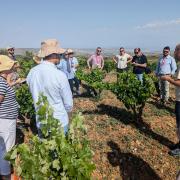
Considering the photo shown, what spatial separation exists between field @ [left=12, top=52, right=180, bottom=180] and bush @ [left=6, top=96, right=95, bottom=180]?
2.88 m

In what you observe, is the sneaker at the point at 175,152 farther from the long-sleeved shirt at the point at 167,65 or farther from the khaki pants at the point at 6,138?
the long-sleeved shirt at the point at 167,65

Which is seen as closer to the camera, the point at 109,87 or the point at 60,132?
the point at 60,132

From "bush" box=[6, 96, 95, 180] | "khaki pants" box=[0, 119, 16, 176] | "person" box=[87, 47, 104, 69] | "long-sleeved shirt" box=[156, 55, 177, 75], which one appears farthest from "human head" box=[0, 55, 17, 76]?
"person" box=[87, 47, 104, 69]

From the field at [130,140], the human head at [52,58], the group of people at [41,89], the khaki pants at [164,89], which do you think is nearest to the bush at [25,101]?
the field at [130,140]

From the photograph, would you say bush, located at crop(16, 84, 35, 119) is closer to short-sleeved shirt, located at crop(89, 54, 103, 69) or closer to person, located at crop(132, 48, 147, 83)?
person, located at crop(132, 48, 147, 83)

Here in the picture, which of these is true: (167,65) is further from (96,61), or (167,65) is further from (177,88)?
(177,88)

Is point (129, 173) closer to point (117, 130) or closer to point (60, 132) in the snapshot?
point (117, 130)

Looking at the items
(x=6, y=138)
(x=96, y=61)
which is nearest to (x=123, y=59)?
(x=96, y=61)

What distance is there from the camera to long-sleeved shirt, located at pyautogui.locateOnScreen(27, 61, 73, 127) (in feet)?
13.6

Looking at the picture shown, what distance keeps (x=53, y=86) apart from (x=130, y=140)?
3545 millimetres

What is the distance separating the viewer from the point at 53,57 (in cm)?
425

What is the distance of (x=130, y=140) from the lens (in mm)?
7219

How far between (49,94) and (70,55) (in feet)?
21.6

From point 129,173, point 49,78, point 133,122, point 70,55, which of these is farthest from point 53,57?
point 70,55
